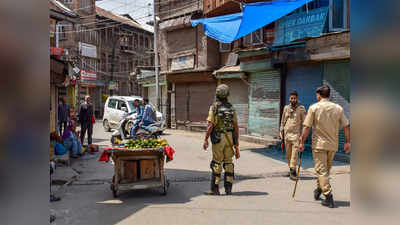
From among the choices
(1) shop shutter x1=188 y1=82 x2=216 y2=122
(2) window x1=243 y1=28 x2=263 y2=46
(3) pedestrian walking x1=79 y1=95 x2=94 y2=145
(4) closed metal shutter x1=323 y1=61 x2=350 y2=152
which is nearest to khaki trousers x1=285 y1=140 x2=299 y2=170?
(4) closed metal shutter x1=323 y1=61 x2=350 y2=152

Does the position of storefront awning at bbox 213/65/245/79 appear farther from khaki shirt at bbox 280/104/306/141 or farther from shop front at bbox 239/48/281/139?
khaki shirt at bbox 280/104/306/141

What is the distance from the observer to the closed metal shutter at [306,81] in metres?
10.4

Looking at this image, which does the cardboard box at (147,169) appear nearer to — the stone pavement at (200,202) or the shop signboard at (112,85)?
the stone pavement at (200,202)

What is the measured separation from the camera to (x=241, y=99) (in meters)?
14.9

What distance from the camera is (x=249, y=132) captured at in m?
13.8

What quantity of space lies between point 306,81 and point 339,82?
1368 mm

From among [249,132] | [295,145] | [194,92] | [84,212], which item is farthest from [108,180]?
[194,92]

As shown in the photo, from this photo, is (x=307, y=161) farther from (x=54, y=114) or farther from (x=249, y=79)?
(x=54, y=114)

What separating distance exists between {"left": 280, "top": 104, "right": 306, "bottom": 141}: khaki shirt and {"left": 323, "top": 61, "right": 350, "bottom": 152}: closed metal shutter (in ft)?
11.0
